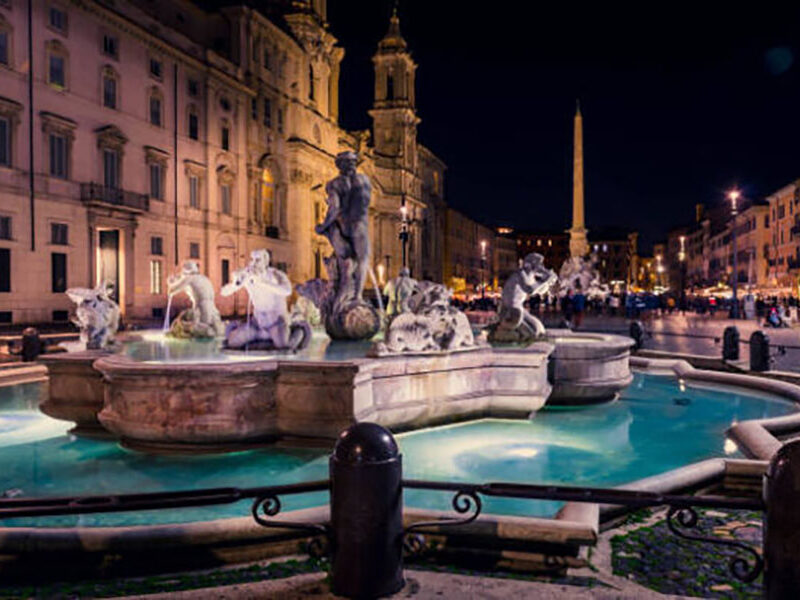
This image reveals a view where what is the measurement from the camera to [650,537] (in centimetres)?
457

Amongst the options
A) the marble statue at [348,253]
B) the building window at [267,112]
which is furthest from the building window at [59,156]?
the marble statue at [348,253]

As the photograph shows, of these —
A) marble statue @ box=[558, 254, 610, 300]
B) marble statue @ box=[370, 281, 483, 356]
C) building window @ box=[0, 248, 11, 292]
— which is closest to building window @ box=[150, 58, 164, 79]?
building window @ box=[0, 248, 11, 292]

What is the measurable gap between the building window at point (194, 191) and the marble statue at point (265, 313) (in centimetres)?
2834

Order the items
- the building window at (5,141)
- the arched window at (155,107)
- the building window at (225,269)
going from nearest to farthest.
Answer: the building window at (5,141), the arched window at (155,107), the building window at (225,269)

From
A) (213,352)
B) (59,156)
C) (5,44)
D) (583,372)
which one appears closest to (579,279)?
(59,156)

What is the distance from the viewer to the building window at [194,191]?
1399 inches

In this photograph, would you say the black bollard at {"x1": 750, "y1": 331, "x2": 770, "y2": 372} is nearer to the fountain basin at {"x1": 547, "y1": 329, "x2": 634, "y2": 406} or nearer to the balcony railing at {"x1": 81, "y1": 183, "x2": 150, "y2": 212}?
the fountain basin at {"x1": 547, "y1": 329, "x2": 634, "y2": 406}

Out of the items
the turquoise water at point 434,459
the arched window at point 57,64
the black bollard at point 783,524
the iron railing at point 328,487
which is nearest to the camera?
the black bollard at point 783,524

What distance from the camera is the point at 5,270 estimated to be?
2469 centimetres

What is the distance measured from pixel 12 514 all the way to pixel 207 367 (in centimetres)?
376

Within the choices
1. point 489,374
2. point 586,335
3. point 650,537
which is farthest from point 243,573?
point 586,335

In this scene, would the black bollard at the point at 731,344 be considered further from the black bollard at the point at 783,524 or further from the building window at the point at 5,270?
the building window at the point at 5,270

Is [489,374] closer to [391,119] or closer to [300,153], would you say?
[300,153]

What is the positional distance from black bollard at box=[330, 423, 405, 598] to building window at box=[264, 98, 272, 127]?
42.2m
